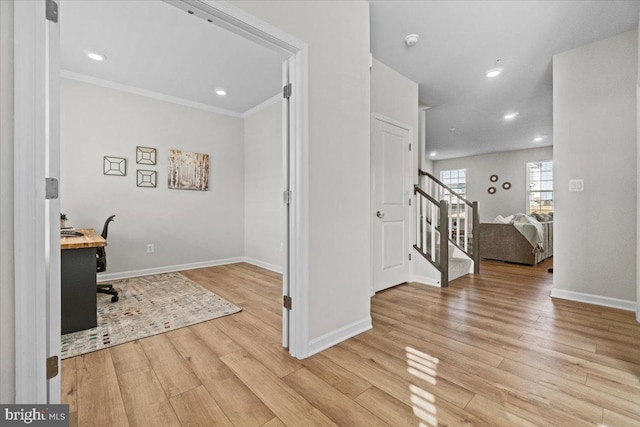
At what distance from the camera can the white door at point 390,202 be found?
3158 mm

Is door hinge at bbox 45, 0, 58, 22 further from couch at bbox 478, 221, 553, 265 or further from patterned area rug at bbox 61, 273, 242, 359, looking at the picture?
couch at bbox 478, 221, 553, 265

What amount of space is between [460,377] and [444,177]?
9675mm

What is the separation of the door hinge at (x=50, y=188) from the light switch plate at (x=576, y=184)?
414 centimetres

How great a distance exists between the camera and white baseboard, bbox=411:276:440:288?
347 centimetres

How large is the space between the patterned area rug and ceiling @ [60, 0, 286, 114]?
7.47ft

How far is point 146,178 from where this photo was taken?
13.2ft

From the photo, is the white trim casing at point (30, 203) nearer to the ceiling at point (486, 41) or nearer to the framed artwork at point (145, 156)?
the ceiling at point (486, 41)

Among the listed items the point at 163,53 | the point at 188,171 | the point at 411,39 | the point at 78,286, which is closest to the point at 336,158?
the point at 411,39

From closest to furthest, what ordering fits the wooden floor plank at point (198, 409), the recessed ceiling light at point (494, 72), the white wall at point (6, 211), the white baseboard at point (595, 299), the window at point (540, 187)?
1. the white wall at point (6, 211)
2. the wooden floor plank at point (198, 409)
3. the white baseboard at point (595, 299)
4. the recessed ceiling light at point (494, 72)
5. the window at point (540, 187)

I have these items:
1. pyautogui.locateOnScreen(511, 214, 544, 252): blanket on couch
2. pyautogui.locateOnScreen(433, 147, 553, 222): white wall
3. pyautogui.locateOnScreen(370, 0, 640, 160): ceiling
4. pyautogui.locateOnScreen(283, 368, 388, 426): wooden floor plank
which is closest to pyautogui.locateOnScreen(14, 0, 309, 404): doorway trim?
pyautogui.locateOnScreen(283, 368, 388, 426): wooden floor plank

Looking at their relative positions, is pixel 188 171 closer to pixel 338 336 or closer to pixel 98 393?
pixel 98 393

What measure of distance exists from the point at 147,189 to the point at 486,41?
4.59 meters

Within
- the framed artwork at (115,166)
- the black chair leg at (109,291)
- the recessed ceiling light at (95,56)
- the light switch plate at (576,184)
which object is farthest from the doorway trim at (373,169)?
the framed artwork at (115,166)

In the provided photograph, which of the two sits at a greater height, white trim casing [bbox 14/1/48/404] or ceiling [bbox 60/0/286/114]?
ceiling [bbox 60/0/286/114]
